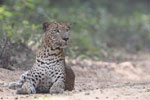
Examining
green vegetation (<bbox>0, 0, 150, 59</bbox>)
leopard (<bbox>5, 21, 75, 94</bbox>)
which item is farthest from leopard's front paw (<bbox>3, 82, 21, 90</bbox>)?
green vegetation (<bbox>0, 0, 150, 59</bbox>)

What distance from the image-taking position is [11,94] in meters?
8.09

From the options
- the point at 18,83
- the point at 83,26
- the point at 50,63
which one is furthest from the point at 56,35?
the point at 83,26

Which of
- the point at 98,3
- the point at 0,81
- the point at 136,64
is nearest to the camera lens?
the point at 0,81

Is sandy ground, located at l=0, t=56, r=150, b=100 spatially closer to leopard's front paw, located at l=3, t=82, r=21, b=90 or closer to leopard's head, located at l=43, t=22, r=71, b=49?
leopard's front paw, located at l=3, t=82, r=21, b=90

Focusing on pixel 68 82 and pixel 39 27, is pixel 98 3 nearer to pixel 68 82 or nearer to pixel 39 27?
pixel 39 27

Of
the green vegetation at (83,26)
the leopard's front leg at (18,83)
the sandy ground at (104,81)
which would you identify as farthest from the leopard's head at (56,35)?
the green vegetation at (83,26)

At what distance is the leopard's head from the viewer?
8.21 metres

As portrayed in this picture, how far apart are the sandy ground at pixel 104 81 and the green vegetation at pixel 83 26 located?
777mm

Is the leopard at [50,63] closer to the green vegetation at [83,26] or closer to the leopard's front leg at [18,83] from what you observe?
the leopard's front leg at [18,83]

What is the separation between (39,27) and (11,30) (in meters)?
0.77

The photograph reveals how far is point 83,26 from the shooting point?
47.9 ft

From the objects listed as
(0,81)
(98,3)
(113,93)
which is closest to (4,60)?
(0,81)

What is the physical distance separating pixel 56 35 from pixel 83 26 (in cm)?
636

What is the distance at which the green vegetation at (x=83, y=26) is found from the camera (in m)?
12.6
